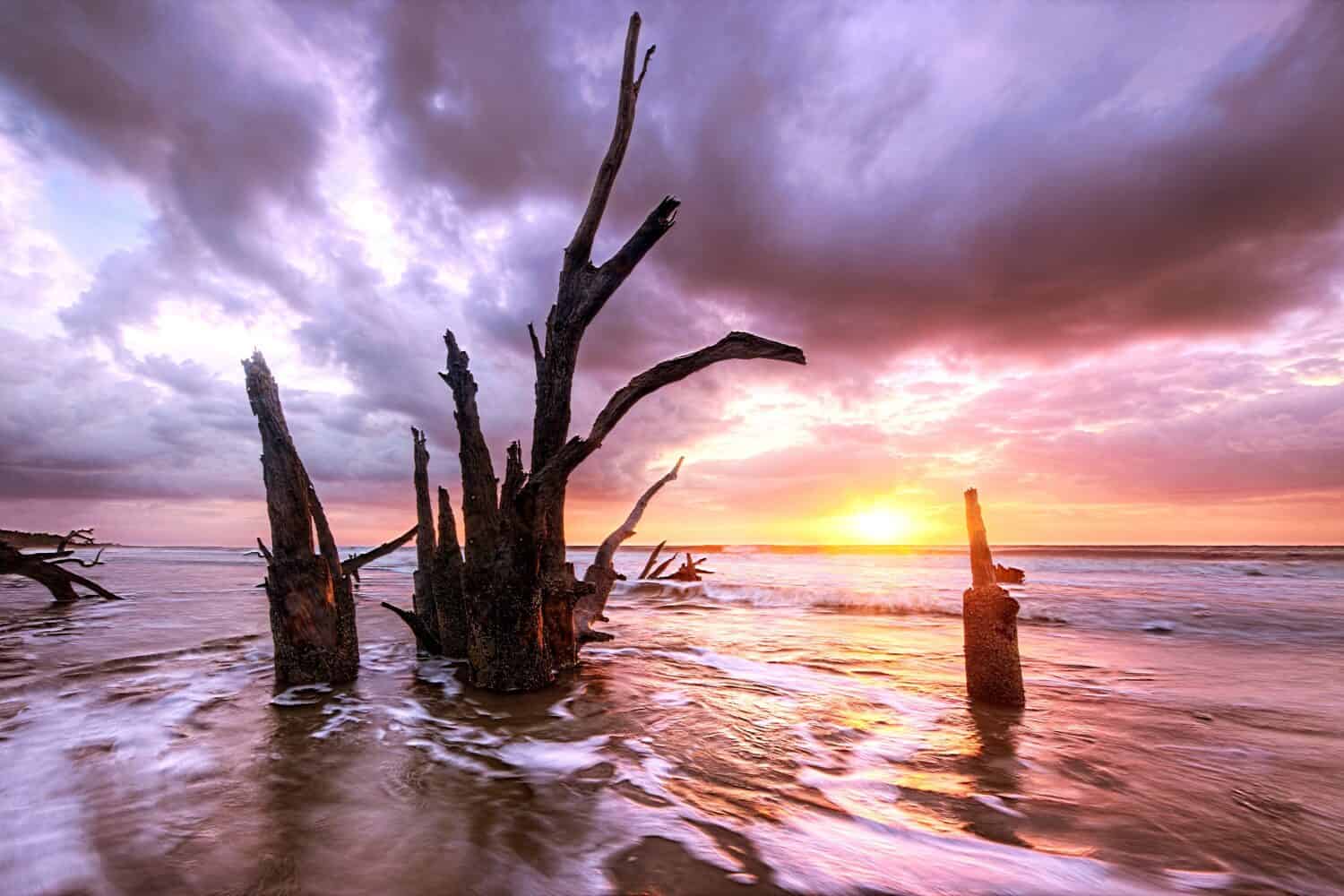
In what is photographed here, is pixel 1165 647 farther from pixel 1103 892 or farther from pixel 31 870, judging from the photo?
pixel 31 870

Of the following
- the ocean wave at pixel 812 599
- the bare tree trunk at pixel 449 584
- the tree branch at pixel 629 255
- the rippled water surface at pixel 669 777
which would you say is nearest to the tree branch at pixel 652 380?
the tree branch at pixel 629 255

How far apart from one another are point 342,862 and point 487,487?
4065 mm

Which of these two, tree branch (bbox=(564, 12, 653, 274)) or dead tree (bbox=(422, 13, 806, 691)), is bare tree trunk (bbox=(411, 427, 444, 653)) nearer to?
dead tree (bbox=(422, 13, 806, 691))

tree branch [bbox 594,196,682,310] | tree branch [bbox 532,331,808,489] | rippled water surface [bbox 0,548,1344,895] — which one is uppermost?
tree branch [bbox 594,196,682,310]

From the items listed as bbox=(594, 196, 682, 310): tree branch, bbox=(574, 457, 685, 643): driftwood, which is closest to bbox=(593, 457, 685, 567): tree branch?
bbox=(574, 457, 685, 643): driftwood

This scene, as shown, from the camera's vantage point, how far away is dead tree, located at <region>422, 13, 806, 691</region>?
5.46 metres

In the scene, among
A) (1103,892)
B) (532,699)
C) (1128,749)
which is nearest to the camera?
(1103,892)

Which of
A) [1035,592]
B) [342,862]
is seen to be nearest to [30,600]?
[342,862]

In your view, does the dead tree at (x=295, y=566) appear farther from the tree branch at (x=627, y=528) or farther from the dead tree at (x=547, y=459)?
the tree branch at (x=627, y=528)

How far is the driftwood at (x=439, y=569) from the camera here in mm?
7711

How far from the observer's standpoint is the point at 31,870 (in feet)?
8.93

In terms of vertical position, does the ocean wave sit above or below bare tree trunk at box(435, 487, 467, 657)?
below

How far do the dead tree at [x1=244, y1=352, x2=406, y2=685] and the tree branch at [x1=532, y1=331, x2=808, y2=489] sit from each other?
282cm

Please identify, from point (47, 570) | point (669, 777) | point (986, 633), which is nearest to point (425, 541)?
point (669, 777)
